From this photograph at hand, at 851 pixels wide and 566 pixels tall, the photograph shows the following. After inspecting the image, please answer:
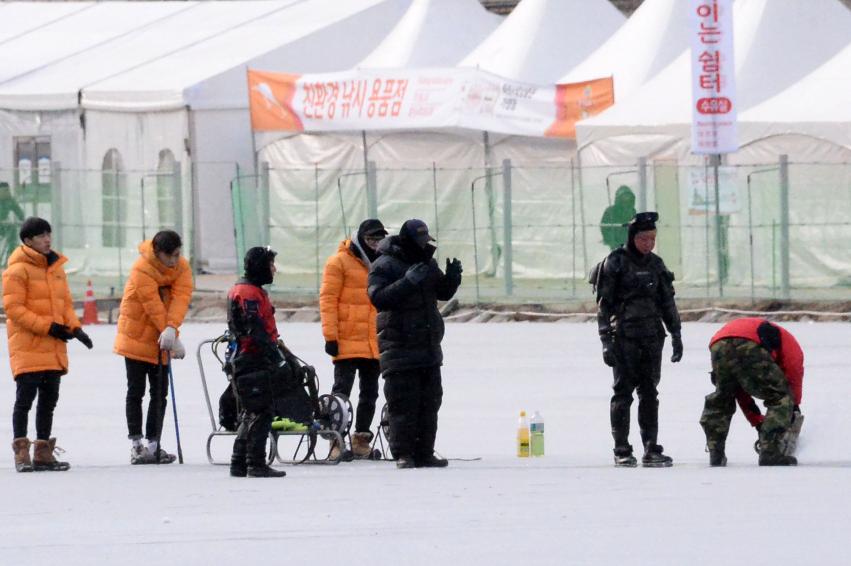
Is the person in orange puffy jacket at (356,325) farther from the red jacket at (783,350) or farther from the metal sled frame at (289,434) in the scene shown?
the red jacket at (783,350)

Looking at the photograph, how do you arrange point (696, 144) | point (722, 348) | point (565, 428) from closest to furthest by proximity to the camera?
point (722, 348) → point (565, 428) → point (696, 144)

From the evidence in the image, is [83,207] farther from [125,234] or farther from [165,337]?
[165,337]

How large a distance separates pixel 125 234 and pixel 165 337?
1866cm

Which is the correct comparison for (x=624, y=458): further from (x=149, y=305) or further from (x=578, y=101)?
(x=578, y=101)

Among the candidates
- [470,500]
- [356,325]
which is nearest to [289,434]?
[356,325]

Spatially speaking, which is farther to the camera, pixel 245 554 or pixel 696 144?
pixel 696 144

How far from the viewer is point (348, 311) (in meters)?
13.9

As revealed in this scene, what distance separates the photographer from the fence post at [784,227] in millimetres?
26719

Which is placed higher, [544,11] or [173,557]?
[544,11]

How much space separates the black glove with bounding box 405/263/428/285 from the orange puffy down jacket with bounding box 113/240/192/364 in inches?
Result: 57.7

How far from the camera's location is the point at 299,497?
37.4 feet

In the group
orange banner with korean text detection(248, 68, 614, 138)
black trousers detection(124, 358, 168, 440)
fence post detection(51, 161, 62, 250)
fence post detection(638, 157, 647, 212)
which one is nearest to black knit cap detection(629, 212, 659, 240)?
black trousers detection(124, 358, 168, 440)

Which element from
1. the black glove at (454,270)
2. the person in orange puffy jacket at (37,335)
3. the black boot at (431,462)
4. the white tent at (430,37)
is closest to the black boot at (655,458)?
the black boot at (431,462)

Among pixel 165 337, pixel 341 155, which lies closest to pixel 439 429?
pixel 165 337
